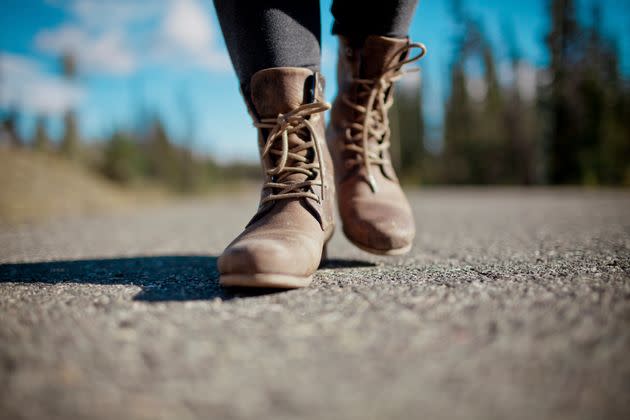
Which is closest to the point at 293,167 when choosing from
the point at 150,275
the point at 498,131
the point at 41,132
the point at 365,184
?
the point at 365,184

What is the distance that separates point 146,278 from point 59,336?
518 millimetres

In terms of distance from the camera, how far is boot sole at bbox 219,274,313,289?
0.84 m

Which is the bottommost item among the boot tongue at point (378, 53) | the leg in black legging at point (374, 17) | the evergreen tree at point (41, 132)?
the evergreen tree at point (41, 132)

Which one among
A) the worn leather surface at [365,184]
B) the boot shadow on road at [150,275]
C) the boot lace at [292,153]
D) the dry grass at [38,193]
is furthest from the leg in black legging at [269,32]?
the dry grass at [38,193]

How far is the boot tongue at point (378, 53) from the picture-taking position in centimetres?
127

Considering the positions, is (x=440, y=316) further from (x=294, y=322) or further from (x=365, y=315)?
(x=294, y=322)

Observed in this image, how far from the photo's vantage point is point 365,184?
1.34 metres

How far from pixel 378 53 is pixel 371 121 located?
0.24 m

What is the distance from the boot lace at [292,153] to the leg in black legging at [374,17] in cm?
40

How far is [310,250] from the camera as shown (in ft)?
3.14

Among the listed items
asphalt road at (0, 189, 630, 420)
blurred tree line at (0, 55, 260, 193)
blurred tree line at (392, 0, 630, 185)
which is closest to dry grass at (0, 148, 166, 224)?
blurred tree line at (0, 55, 260, 193)

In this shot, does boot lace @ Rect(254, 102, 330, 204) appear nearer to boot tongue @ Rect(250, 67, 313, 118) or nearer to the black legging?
boot tongue @ Rect(250, 67, 313, 118)

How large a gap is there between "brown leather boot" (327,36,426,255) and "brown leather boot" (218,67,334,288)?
0.49 feet

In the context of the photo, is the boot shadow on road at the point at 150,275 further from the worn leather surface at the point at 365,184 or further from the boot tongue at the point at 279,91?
the boot tongue at the point at 279,91
